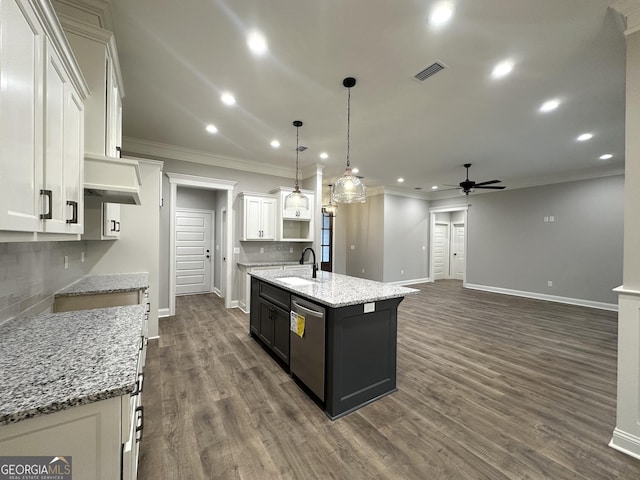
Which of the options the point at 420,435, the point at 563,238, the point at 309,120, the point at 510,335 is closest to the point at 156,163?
the point at 309,120

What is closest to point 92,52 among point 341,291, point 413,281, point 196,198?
point 341,291

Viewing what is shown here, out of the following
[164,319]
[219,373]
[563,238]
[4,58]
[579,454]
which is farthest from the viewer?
[563,238]

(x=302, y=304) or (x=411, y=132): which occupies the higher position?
(x=411, y=132)

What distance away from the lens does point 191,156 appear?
4863 millimetres

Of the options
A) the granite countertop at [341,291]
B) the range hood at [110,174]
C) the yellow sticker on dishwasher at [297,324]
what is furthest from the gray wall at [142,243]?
the yellow sticker on dishwasher at [297,324]

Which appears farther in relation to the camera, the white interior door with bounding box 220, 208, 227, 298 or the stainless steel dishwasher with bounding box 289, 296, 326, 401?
the white interior door with bounding box 220, 208, 227, 298

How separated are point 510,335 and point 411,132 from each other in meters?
3.41

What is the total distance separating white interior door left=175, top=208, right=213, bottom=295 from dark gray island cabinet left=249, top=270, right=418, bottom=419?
4.56 metres

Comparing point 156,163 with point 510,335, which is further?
point 510,335

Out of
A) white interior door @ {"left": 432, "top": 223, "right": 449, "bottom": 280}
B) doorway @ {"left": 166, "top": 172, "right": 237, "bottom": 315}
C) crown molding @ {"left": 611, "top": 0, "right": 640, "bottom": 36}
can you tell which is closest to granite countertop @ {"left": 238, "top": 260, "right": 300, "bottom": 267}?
doorway @ {"left": 166, "top": 172, "right": 237, "bottom": 315}

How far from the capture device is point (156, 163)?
3633mm

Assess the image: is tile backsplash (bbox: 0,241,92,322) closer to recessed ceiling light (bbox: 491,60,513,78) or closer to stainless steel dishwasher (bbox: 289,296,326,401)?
stainless steel dishwasher (bbox: 289,296,326,401)

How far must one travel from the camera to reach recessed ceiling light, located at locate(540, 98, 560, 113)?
2.99m

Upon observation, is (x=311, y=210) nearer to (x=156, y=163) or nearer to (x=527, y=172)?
(x=156, y=163)
